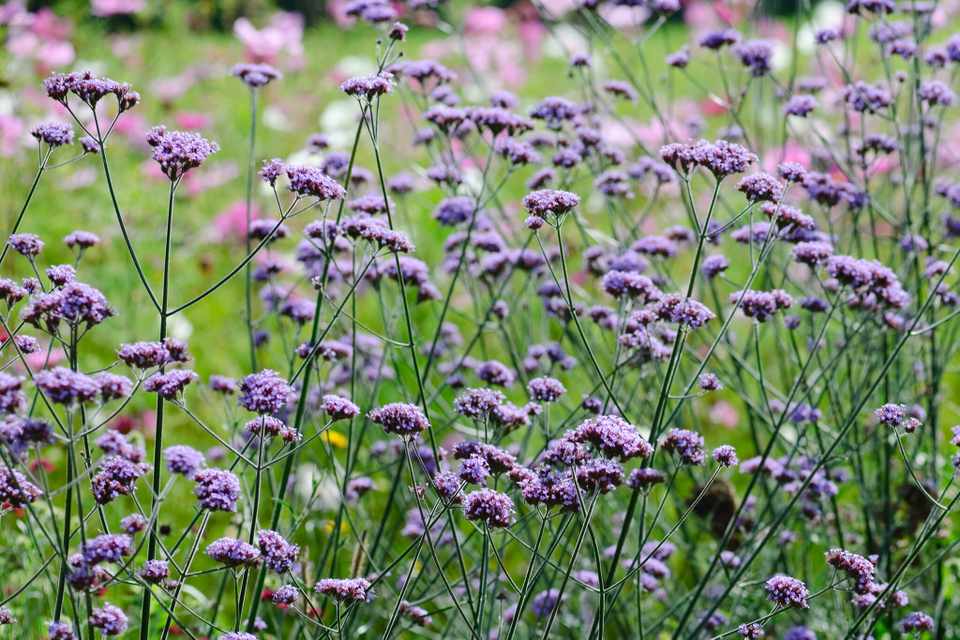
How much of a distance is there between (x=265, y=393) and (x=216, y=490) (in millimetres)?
267

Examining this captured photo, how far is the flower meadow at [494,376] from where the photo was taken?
2354 mm

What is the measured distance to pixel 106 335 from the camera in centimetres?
607

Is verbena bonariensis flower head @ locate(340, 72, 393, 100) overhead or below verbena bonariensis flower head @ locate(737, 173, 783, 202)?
below

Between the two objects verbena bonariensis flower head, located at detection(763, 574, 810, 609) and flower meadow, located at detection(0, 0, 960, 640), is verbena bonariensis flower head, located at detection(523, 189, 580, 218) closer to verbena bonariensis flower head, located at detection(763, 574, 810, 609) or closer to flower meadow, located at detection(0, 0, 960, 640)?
flower meadow, located at detection(0, 0, 960, 640)

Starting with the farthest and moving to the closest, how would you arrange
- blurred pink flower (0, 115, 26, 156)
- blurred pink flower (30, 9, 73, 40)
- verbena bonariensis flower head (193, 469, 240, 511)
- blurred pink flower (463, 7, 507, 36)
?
1. blurred pink flower (463, 7, 507, 36)
2. blurred pink flower (30, 9, 73, 40)
3. blurred pink flower (0, 115, 26, 156)
4. verbena bonariensis flower head (193, 469, 240, 511)

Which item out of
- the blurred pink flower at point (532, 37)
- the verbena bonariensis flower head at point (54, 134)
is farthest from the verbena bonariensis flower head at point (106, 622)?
the blurred pink flower at point (532, 37)

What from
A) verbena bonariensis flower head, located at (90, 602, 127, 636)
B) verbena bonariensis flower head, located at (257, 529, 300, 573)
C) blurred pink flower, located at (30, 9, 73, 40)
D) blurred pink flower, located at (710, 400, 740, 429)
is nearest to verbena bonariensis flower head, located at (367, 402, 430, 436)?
verbena bonariensis flower head, located at (257, 529, 300, 573)

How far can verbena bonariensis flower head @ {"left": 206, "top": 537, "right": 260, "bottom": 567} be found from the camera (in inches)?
85.7

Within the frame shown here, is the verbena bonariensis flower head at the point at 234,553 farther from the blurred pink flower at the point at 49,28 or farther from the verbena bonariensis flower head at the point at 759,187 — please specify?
the blurred pink flower at the point at 49,28

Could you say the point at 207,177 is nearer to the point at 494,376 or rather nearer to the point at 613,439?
the point at 494,376

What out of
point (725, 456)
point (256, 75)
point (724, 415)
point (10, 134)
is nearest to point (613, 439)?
point (725, 456)

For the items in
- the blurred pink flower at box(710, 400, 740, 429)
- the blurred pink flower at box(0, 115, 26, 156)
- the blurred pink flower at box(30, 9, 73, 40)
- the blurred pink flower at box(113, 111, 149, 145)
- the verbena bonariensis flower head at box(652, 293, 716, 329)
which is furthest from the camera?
the blurred pink flower at box(30, 9, 73, 40)

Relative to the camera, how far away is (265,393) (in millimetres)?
2314

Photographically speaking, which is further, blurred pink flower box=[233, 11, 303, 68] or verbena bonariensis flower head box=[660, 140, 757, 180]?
blurred pink flower box=[233, 11, 303, 68]
